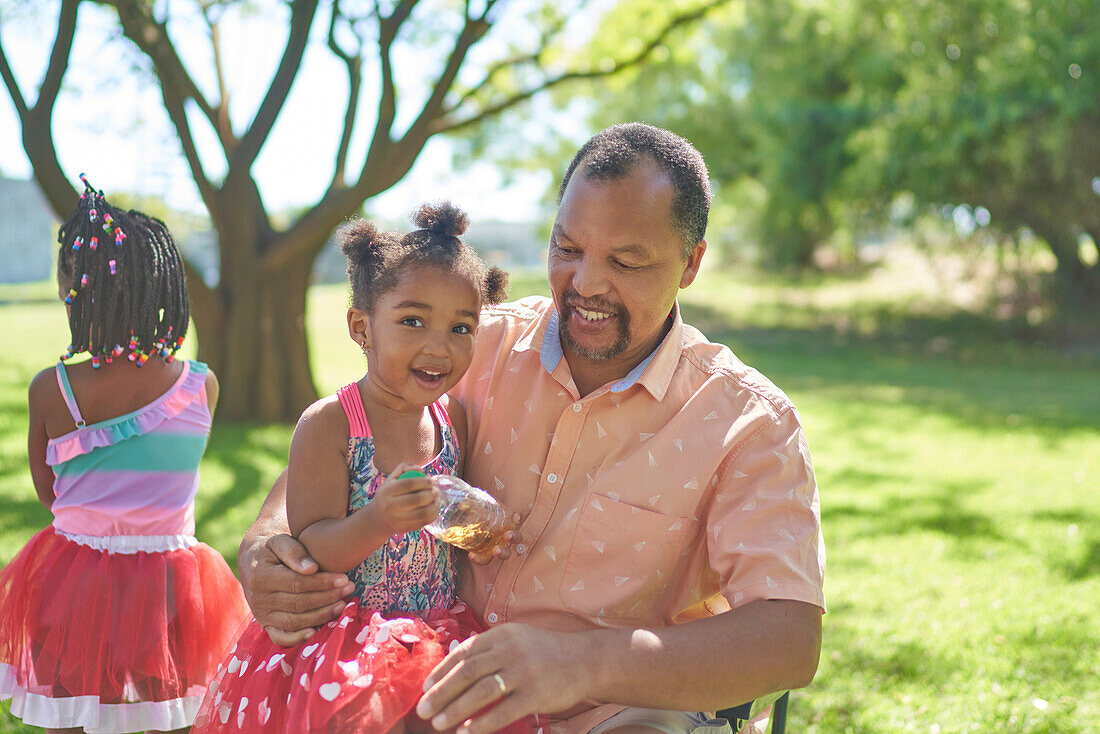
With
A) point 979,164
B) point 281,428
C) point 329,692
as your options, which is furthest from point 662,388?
point 979,164

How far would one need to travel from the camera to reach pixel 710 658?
1972 mm

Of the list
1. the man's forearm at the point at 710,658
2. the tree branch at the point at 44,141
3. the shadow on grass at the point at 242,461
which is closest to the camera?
the man's forearm at the point at 710,658

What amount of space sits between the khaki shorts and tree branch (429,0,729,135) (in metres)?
8.25

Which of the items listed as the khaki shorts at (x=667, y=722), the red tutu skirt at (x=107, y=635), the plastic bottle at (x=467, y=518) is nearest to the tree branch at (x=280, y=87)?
A: the red tutu skirt at (x=107, y=635)

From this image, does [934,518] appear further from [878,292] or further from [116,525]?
[878,292]

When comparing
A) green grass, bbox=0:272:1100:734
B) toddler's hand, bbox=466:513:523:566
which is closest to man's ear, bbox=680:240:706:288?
toddler's hand, bbox=466:513:523:566

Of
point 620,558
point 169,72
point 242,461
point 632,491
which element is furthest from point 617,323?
point 169,72

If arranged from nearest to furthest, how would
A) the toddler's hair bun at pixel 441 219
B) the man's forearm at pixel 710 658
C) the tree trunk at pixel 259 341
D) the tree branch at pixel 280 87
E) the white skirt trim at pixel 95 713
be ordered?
the man's forearm at pixel 710 658
the toddler's hair bun at pixel 441 219
the white skirt trim at pixel 95 713
the tree branch at pixel 280 87
the tree trunk at pixel 259 341

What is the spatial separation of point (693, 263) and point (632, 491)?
0.70 metres

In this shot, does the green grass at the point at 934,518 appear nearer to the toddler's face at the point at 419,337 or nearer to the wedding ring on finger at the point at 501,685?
the toddler's face at the point at 419,337

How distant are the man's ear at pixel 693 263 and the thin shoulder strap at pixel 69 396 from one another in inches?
72.2

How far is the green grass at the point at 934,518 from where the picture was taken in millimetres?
4332

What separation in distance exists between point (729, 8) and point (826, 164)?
8773 millimetres

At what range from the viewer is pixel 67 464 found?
2.94 m
